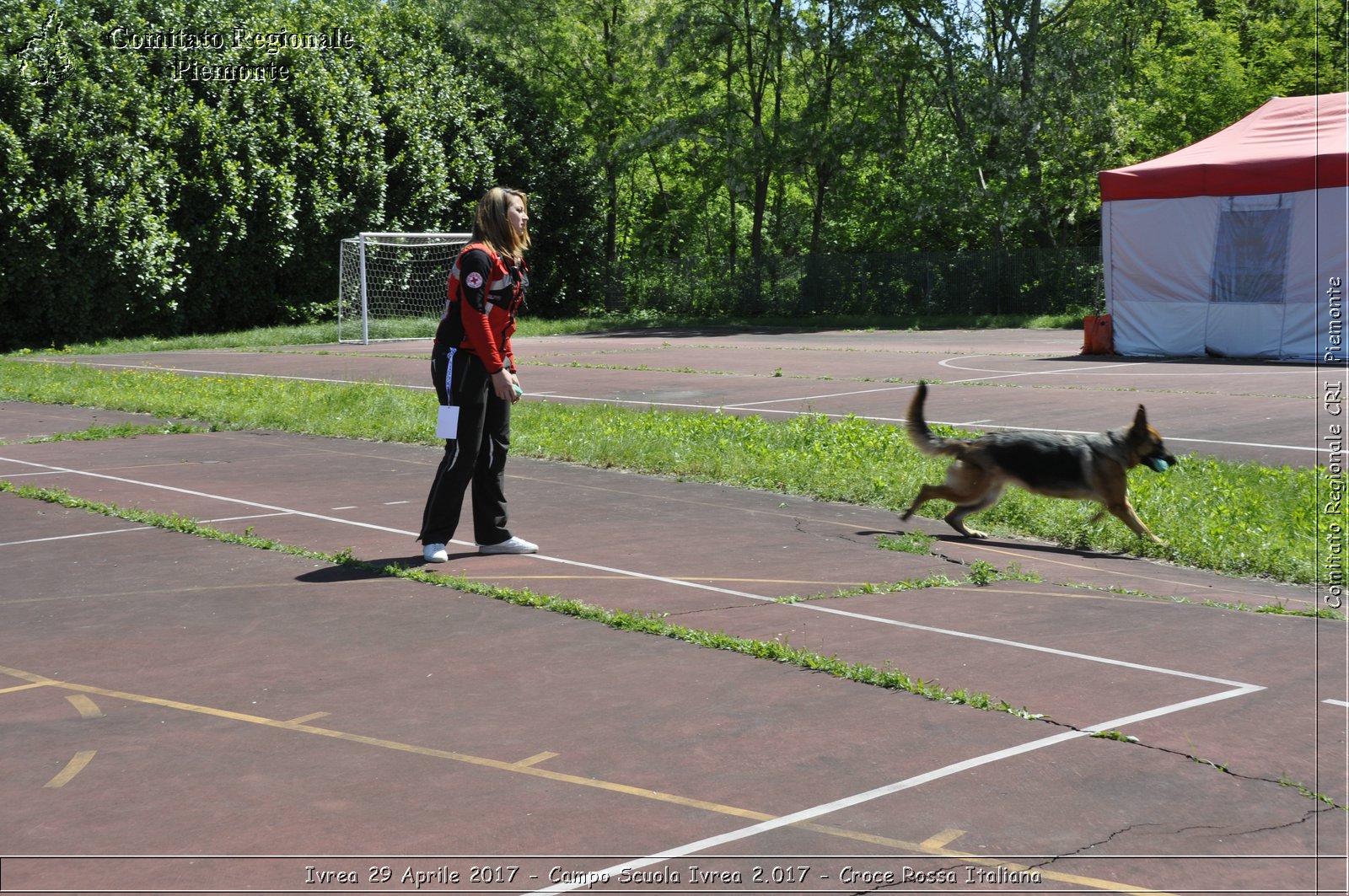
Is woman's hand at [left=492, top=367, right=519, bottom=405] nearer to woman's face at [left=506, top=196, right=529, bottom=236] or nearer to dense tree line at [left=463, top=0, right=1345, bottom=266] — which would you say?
woman's face at [left=506, top=196, right=529, bottom=236]

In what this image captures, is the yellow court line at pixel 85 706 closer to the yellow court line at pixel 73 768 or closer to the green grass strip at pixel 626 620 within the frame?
the yellow court line at pixel 73 768

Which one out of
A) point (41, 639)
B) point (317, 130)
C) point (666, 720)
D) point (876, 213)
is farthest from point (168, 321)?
point (666, 720)

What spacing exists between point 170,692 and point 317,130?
38.0 meters

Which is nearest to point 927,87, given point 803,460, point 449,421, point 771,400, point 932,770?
point 771,400

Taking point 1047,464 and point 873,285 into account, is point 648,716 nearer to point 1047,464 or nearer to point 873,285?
point 1047,464

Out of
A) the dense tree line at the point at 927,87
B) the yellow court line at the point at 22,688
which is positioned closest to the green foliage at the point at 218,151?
the dense tree line at the point at 927,87

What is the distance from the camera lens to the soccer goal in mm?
39375

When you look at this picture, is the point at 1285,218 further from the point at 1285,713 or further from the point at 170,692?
the point at 170,692

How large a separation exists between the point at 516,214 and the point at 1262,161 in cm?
2014

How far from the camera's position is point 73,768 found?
4.78 metres

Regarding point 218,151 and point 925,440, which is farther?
point 218,151

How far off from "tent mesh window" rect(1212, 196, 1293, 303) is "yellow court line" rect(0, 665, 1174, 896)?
2320cm

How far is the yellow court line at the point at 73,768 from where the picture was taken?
4.64 metres

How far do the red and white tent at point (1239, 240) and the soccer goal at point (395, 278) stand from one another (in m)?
19.8
